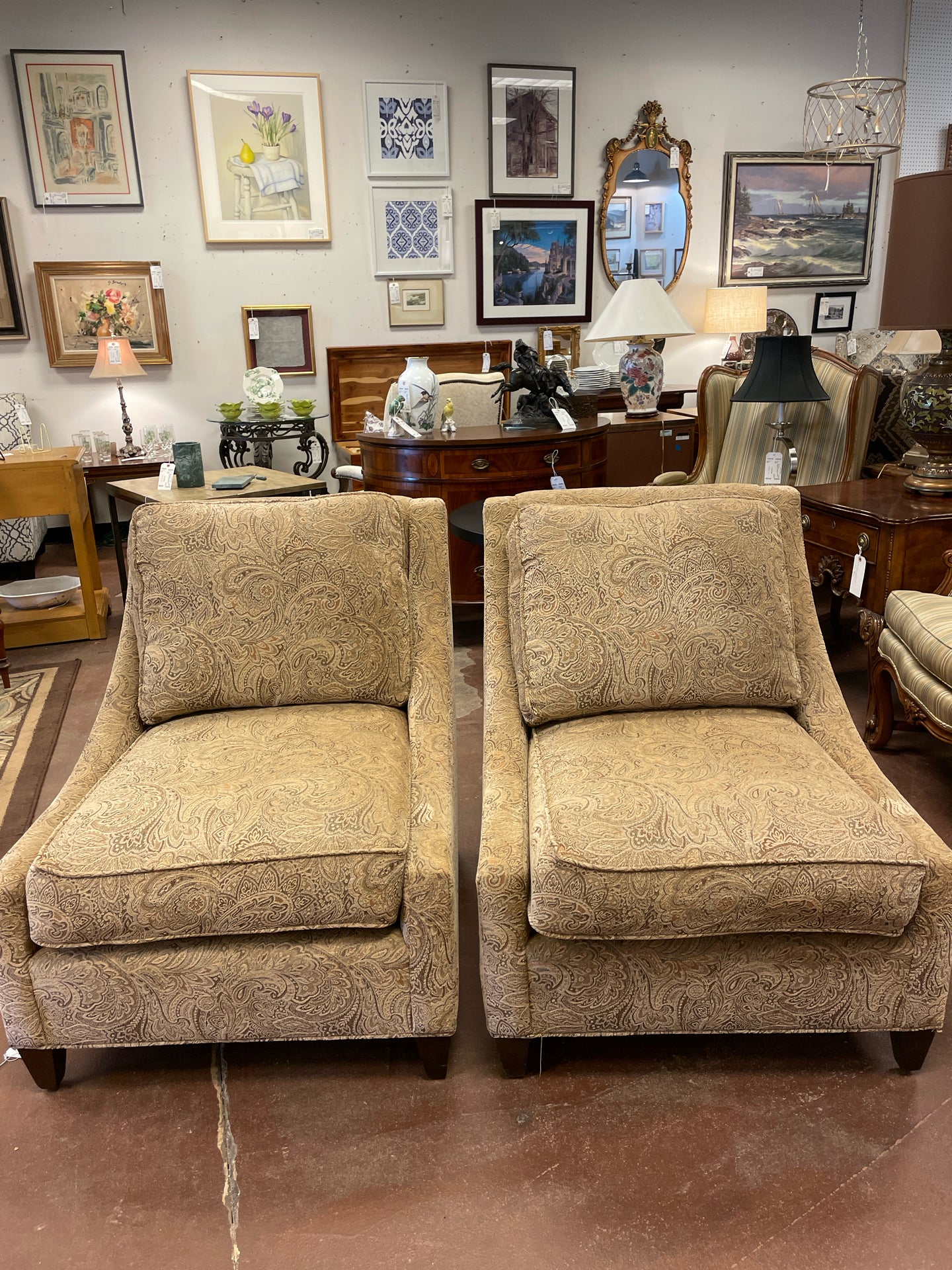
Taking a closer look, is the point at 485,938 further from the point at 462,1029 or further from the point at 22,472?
the point at 22,472

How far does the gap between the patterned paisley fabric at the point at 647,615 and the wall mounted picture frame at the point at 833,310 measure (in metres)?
5.76

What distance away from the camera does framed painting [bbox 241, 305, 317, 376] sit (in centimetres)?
578

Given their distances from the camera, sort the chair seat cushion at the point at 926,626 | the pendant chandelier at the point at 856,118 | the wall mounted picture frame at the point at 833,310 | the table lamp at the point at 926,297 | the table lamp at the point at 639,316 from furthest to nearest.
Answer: the wall mounted picture frame at the point at 833,310 < the pendant chandelier at the point at 856,118 < the table lamp at the point at 639,316 < the table lamp at the point at 926,297 < the chair seat cushion at the point at 926,626

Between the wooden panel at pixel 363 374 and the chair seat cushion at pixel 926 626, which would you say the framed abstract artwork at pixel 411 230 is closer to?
the wooden panel at pixel 363 374

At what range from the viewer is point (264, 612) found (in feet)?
6.59

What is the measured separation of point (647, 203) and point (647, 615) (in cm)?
535

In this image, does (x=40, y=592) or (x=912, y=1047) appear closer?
(x=912, y=1047)

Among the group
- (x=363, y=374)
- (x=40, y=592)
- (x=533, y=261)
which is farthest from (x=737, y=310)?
(x=40, y=592)

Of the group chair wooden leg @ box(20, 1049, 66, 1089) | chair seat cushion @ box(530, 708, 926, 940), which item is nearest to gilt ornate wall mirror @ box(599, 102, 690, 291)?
chair seat cushion @ box(530, 708, 926, 940)

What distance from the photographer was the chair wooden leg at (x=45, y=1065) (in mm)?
1656

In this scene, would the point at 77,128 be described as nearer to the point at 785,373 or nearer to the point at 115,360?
the point at 115,360

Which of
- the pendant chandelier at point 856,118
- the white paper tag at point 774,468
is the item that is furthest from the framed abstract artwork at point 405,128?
the white paper tag at point 774,468

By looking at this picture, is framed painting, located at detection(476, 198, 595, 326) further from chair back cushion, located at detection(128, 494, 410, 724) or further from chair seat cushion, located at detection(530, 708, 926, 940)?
chair seat cushion, located at detection(530, 708, 926, 940)

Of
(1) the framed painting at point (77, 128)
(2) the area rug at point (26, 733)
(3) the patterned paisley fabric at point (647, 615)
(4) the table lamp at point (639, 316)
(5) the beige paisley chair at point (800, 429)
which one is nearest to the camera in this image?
(3) the patterned paisley fabric at point (647, 615)
